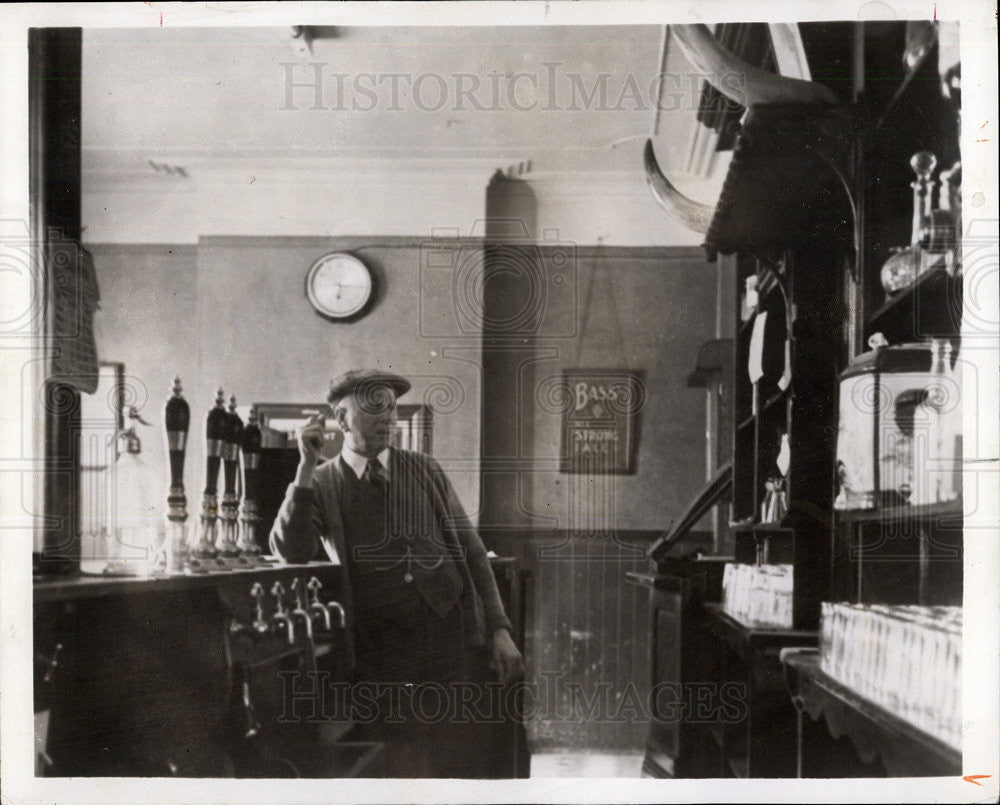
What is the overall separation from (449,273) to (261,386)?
448mm

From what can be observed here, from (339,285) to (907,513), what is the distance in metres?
1.21

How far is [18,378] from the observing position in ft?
5.52

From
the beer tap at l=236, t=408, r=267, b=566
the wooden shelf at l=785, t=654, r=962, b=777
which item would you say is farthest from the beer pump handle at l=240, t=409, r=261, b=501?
the wooden shelf at l=785, t=654, r=962, b=777

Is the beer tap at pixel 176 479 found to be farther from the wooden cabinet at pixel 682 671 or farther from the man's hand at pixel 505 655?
the wooden cabinet at pixel 682 671

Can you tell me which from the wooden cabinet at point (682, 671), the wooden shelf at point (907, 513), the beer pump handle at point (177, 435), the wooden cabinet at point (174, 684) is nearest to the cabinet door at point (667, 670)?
the wooden cabinet at point (682, 671)

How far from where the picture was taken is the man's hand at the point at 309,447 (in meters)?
1.70

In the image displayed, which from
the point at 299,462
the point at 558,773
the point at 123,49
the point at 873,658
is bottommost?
the point at 558,773

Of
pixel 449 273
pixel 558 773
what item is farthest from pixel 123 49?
pixel 558 773

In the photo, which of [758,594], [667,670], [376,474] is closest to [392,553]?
[376,474]

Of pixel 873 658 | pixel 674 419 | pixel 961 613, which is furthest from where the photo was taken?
pixel 674 419

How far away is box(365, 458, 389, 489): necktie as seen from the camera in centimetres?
170

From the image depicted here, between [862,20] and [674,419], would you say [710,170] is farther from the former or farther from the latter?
[674,419]

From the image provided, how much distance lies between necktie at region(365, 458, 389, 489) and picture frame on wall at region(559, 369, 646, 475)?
1.21 feet

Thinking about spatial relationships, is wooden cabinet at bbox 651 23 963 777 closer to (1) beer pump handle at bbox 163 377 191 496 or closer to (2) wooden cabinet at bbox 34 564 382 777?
(2) wooden cabinet at bbox 34 564 382 777
